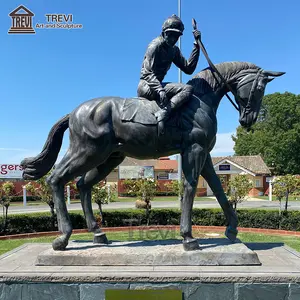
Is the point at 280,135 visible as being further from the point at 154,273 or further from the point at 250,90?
the point at 154,273

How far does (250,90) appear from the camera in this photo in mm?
4246

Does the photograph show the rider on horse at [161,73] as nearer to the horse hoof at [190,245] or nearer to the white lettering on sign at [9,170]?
the horse hoof at [190,245]

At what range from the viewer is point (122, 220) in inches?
569

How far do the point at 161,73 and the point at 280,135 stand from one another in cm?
4003

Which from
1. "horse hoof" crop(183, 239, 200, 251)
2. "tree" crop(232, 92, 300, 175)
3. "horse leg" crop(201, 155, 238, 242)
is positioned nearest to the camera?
"horse hoof" crop(183, 239, 200, 251)

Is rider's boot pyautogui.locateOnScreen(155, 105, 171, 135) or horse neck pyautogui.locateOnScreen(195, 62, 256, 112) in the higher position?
horse neck pyautogui.locateOnScreen(195, 62, 256, 112)

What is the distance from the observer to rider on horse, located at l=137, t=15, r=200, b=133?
4.08 m

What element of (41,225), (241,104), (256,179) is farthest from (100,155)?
(256,179)

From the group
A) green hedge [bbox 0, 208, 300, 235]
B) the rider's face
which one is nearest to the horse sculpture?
the rider's face

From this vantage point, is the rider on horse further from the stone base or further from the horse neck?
the stone base

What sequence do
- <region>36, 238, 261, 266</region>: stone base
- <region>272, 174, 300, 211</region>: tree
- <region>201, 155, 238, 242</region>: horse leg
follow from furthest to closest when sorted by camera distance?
<region>272, 174, 300, 211</region>: tree → <region>201, 155, 238, 242</region>: horse leg → <region>36, 238, 261, 266</region>: stone base

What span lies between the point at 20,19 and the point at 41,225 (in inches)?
322

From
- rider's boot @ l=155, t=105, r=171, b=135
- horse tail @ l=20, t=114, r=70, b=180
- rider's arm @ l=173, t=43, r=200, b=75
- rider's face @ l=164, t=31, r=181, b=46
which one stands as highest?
rider's face @ l=164, t=31, r=181, b=46

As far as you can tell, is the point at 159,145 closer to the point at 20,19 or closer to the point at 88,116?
the point at 88,116
